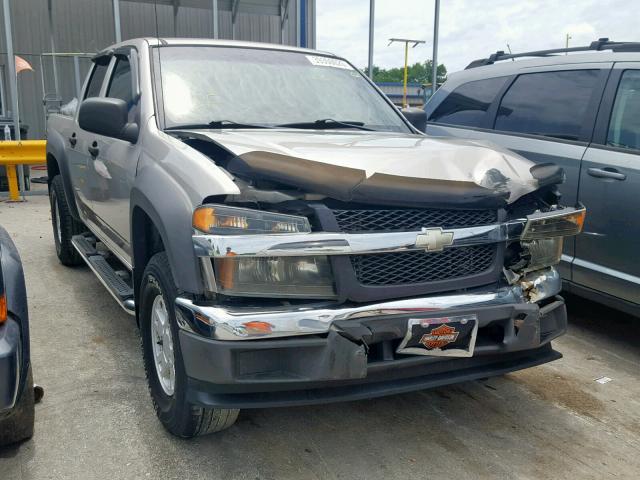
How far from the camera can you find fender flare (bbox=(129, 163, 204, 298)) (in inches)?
88.9

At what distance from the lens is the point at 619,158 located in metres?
3.85

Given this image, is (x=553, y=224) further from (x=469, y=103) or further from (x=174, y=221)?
(x=469, y=103)

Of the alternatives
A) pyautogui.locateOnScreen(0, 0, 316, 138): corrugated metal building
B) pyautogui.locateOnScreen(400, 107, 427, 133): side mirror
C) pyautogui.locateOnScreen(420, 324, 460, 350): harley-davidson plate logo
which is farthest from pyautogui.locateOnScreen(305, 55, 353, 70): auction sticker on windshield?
pyautogui.locateOnScreen(0, 0, 316, 138): corrugated metal building

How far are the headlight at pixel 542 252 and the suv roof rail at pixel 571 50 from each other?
2.13 meters

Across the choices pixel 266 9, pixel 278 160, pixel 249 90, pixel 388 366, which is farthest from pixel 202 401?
pixel 266 9

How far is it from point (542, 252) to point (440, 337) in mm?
767

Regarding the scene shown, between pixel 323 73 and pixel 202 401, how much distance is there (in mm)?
2326

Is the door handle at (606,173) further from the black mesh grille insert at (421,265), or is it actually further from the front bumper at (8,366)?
the front bumper at (8,366)

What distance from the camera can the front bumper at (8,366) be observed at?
202 cm

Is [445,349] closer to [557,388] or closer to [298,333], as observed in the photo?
[298,333]

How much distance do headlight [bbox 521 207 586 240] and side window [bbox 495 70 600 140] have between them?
1.63 m

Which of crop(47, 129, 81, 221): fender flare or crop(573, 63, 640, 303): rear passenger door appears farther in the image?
crop(47, 129, 81, 221): fender flare

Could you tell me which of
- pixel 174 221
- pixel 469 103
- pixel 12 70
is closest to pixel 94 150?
pixel 174 221

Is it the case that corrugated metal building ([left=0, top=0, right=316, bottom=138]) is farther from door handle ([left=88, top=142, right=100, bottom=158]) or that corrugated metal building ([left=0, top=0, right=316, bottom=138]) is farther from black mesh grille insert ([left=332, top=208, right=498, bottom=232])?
black mesh grille insert ([left=332, top=208, right=498, bottom=232])
